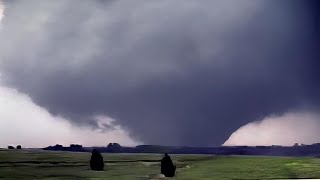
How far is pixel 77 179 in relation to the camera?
5369 inches

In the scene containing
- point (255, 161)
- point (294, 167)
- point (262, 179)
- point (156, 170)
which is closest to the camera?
point (262, 179)

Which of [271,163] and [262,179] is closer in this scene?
[262,179]

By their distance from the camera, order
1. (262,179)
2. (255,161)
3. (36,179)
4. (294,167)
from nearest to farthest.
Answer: (36,179)
(262,179)
(294,167)
(255,161)

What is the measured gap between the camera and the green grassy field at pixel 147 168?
5749 inches

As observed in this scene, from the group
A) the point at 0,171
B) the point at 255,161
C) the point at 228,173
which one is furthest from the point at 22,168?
the point at 255,161

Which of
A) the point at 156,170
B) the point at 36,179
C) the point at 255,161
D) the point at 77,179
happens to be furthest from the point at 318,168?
the point at 36,179

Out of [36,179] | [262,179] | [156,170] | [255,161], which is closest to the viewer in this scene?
[36,179]

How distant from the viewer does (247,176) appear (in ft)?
491

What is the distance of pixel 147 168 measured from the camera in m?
161

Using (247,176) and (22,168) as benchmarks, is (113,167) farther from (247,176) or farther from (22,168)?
(247,176)

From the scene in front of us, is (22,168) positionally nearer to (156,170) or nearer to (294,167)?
(156,170)

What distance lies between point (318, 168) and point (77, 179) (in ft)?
249

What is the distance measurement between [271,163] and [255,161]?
27.2 feet

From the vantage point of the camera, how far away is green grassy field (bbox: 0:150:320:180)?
479 ft
